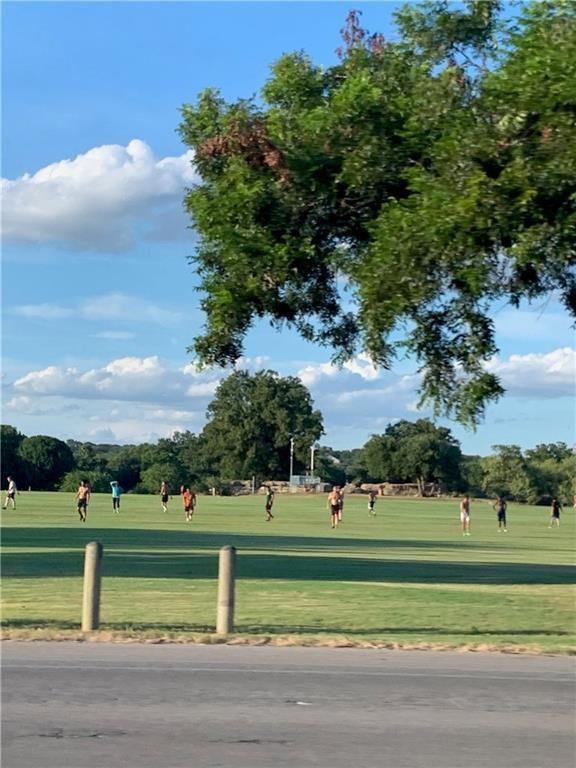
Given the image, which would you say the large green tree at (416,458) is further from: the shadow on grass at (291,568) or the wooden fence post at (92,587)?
the wooden fence post at (92,587)

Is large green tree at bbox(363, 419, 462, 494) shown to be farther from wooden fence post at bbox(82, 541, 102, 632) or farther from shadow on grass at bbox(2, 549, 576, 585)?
wooden fence post at bbox(82, 541, 102, 632)

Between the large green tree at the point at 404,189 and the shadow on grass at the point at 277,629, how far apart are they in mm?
2745

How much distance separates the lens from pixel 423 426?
13888cm

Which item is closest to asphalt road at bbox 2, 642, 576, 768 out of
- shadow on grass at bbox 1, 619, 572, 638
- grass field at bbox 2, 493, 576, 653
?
grass field at bbox 2, 493, 576, 653

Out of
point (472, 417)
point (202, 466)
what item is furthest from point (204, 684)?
point (202, 466)

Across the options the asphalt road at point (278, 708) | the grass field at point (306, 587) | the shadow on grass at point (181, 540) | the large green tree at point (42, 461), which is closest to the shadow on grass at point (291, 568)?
the grass field at point (306, 587)

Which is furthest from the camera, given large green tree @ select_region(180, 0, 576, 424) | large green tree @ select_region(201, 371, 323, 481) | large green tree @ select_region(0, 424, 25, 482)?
large green tree @ select_region(201, 371, 323, 481)

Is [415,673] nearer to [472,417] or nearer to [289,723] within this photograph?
[289,723]

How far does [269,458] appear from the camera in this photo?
490 ft

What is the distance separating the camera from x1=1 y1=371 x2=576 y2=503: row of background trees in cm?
13412

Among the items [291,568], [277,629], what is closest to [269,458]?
[291,568]

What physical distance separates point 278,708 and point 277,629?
229 inches

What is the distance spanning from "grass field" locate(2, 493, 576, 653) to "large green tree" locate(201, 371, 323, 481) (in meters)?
96.7

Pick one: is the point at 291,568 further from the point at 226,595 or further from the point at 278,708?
the point at 278,708
